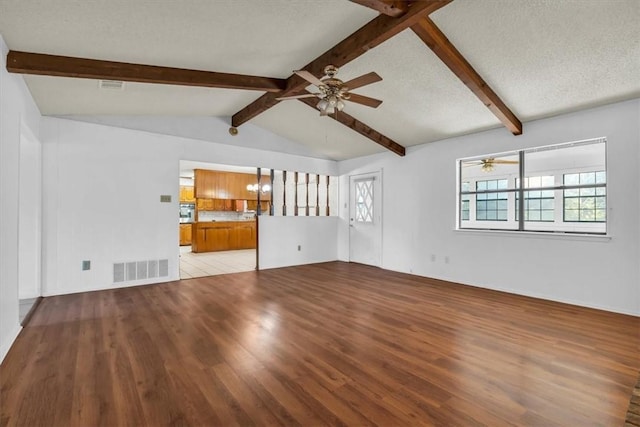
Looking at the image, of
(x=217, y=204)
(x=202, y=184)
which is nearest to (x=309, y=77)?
(x=202, y=184)

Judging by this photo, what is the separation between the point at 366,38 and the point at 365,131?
8.49ft

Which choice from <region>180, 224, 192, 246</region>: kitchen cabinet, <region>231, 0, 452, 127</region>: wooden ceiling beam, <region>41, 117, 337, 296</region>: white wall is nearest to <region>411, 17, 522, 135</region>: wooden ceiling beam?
<region>231, 0, 452, 127</region>: wooden ceiling beam

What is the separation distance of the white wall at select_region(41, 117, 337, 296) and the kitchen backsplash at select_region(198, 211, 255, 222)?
4630 mm

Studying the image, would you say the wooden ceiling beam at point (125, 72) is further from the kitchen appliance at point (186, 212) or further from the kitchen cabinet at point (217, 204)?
the kitchen appliance at point (186, 212)

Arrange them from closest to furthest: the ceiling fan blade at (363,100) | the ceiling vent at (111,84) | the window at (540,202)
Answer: the ceiling fan blade at (363,100) < the ceiling vent at (111,84) < the window at (540,202)

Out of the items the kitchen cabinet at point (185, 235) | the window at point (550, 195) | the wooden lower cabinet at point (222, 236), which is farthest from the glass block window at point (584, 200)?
the kitchen cabinet at point (185, 235)

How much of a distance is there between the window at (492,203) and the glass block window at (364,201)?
342 cm

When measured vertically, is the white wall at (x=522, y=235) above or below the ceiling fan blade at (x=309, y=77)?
below

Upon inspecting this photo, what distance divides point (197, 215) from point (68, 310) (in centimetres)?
555

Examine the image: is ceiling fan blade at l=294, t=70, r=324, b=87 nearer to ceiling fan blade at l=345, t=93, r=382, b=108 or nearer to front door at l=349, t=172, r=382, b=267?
ceiling fan blade at l=345, t=93, r=382, b=108

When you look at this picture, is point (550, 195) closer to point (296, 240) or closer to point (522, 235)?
point (522, 235)

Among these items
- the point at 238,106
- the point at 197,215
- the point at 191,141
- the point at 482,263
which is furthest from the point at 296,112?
the point at 197,215

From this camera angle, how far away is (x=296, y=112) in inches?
208

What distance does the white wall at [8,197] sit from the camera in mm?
2391
